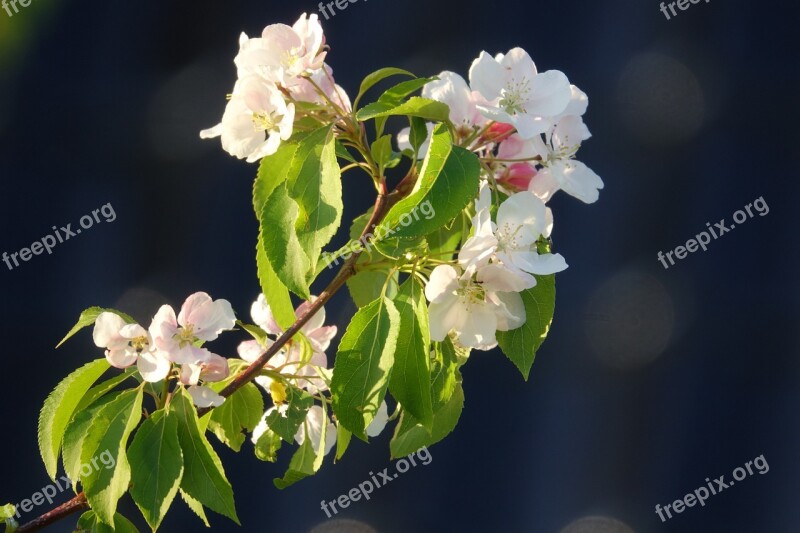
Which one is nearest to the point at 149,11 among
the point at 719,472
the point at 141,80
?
the point at 141,80

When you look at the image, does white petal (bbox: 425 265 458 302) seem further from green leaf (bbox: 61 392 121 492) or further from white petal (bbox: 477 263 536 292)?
green leaf (bbox: 61 392 121 492)

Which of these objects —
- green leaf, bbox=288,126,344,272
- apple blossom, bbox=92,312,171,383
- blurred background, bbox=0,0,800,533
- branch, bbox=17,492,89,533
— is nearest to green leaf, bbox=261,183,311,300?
green leaf, bbox=288,126,344,272

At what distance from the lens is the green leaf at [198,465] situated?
0.67 m

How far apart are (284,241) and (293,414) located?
143mm

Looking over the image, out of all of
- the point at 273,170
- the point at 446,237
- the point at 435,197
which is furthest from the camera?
the point at 446,237

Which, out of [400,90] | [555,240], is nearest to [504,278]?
[400,90]

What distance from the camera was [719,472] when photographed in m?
2.16

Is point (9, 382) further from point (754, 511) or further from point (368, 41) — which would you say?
point (754, 511)

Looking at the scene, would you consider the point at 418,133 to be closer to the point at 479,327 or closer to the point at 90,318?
the point at 479,327

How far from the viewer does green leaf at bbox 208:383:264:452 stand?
785 mm

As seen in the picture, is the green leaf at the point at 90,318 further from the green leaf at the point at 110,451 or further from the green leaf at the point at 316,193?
the green leaf at the point at 316,193

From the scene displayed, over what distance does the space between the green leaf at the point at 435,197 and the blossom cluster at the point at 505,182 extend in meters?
0.03

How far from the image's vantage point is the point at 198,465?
0.69m

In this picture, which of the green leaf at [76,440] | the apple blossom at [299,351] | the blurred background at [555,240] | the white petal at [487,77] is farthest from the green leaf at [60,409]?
the blurred background at [555,240]
